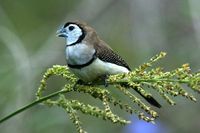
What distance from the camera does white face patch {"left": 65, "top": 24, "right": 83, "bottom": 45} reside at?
4016 mm

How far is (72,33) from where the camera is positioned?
4035 millimetres

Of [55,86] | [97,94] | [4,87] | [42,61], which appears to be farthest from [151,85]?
[55,86]

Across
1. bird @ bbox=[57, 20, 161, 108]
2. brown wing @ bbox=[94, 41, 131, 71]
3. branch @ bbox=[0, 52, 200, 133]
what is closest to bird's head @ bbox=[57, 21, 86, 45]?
bird @ bbox=[57, 20, 161, 108]

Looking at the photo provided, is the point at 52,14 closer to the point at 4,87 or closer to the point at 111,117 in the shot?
the point at 4,87

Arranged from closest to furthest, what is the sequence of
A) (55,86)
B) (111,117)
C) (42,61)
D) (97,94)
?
(111,117), (97,94), (42,61), (55,86)

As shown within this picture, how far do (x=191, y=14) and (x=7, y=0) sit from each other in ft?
12.9

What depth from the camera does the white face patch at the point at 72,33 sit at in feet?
13.2

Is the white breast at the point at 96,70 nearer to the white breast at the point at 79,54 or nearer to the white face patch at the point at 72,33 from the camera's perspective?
the white breast at the point at 79,54

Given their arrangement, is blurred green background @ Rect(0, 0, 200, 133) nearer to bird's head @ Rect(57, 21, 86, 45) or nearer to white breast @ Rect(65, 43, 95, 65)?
bird's head @ Rect(57, 21, 86, 45)

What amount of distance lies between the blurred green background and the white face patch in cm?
140

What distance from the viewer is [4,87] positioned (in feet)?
17.9

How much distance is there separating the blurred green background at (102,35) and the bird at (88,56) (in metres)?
1.43

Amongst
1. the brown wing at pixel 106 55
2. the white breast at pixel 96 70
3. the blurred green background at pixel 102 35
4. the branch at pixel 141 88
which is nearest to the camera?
the branch at pixel 141 88

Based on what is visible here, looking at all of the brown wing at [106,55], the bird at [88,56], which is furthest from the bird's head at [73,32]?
the brown wing at [106,55]
